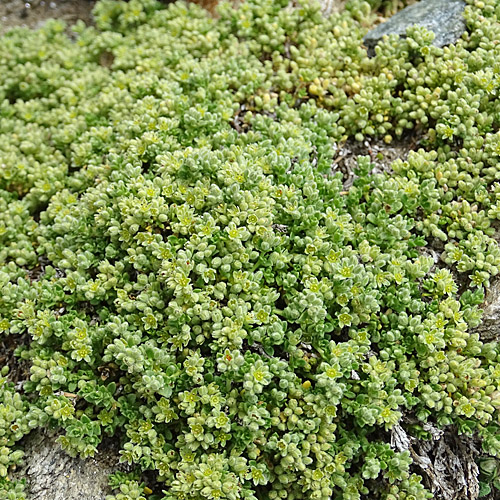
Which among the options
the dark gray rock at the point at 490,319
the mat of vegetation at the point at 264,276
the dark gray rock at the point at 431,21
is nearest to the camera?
the mat of vegetation at the point at 264,276

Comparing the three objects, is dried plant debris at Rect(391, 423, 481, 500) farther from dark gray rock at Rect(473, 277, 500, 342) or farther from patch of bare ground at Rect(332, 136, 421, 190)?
patch of bare ground at Rect(332, 136, 421, 190)

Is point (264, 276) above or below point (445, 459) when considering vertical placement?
above

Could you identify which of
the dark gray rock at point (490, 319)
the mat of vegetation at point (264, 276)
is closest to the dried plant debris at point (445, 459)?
the mat of vegetation at point (264, 276)

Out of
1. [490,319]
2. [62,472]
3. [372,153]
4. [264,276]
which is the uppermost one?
[372,153]

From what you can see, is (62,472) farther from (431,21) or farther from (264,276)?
(431,21)

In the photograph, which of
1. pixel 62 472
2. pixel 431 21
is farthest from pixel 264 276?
pixel 431 21

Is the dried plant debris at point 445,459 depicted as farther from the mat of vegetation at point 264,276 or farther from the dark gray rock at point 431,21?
the dark gray rock at point 431,21
